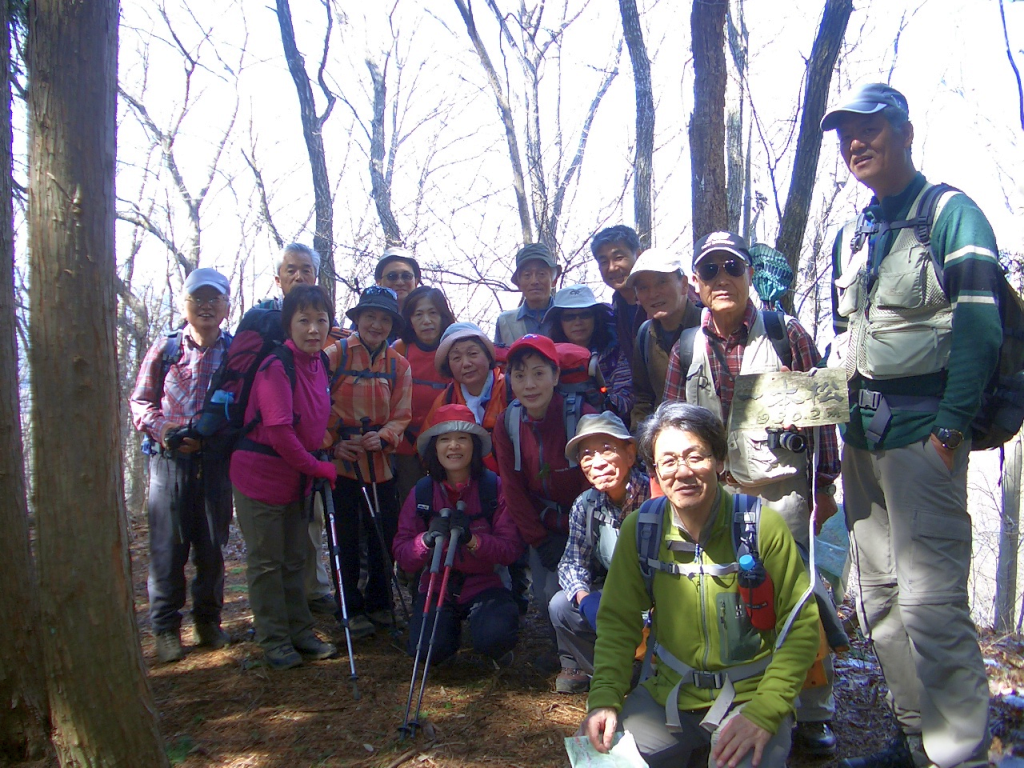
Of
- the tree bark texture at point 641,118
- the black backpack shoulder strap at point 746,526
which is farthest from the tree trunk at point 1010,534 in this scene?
the black backpack shoulder strap at point 746,526

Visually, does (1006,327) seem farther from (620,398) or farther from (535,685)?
(535,685)

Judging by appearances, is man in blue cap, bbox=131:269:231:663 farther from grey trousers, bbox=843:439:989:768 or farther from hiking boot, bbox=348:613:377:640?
grey trousers, bbox=843:439:989:768

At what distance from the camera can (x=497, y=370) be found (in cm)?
530

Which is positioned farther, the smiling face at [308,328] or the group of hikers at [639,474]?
the smiling face at [308,328]

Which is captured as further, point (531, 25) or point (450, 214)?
point (450, 214)

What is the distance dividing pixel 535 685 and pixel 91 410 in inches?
111

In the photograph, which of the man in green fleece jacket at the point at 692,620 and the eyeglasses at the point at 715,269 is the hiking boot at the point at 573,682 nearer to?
the man in green fleece jacket at the point at 692,620

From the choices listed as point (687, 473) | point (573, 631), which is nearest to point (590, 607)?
point (573, 631)

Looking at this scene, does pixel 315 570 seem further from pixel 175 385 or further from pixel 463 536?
pixel 463 536

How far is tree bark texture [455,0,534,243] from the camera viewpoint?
9.77 m

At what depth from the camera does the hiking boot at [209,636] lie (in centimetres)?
483

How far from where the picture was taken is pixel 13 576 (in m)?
3.46

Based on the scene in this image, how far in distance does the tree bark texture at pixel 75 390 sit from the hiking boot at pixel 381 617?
2.13m

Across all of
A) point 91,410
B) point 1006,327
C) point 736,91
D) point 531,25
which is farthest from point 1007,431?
point 531,25
